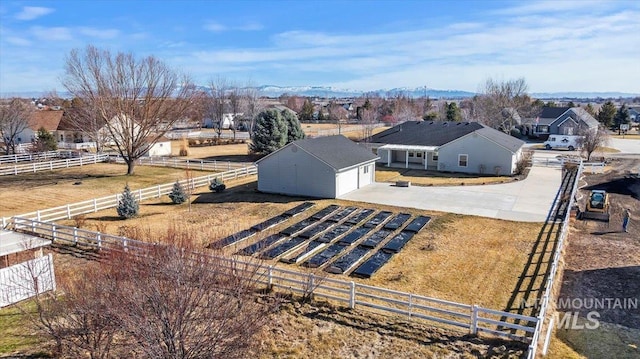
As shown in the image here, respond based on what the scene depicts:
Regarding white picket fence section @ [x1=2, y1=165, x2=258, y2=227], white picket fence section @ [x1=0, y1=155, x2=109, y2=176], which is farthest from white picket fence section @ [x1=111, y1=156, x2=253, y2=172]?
white picket fence section @ [x1=2, y1=165, x2=258, y2=227]

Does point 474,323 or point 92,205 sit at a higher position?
point 92,205

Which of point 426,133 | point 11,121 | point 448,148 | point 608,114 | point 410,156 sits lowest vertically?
point 410,156

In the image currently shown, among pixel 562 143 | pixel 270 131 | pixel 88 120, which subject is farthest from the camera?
pixel 562 143

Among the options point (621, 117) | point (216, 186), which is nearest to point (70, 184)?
point (216, 186)

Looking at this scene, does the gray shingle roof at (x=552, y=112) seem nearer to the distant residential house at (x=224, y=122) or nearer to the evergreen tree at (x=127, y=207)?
the distant residential house at (x=224, y=122)

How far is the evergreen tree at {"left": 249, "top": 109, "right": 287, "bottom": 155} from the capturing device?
43.9 m

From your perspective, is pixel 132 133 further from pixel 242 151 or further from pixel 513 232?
pixel 513 232

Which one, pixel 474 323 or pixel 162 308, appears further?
pixel 474 323

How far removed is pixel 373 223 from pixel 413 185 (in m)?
10.9

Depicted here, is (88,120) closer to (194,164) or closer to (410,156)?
(194,164)

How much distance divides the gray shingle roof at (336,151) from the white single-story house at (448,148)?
170 inches

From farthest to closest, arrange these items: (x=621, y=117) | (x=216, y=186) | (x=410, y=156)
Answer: (x=621, y=117) → (x=410, y=156) → (x=216, y=186)

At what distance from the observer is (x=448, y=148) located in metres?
37.7

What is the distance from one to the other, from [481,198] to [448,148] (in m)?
11.4
